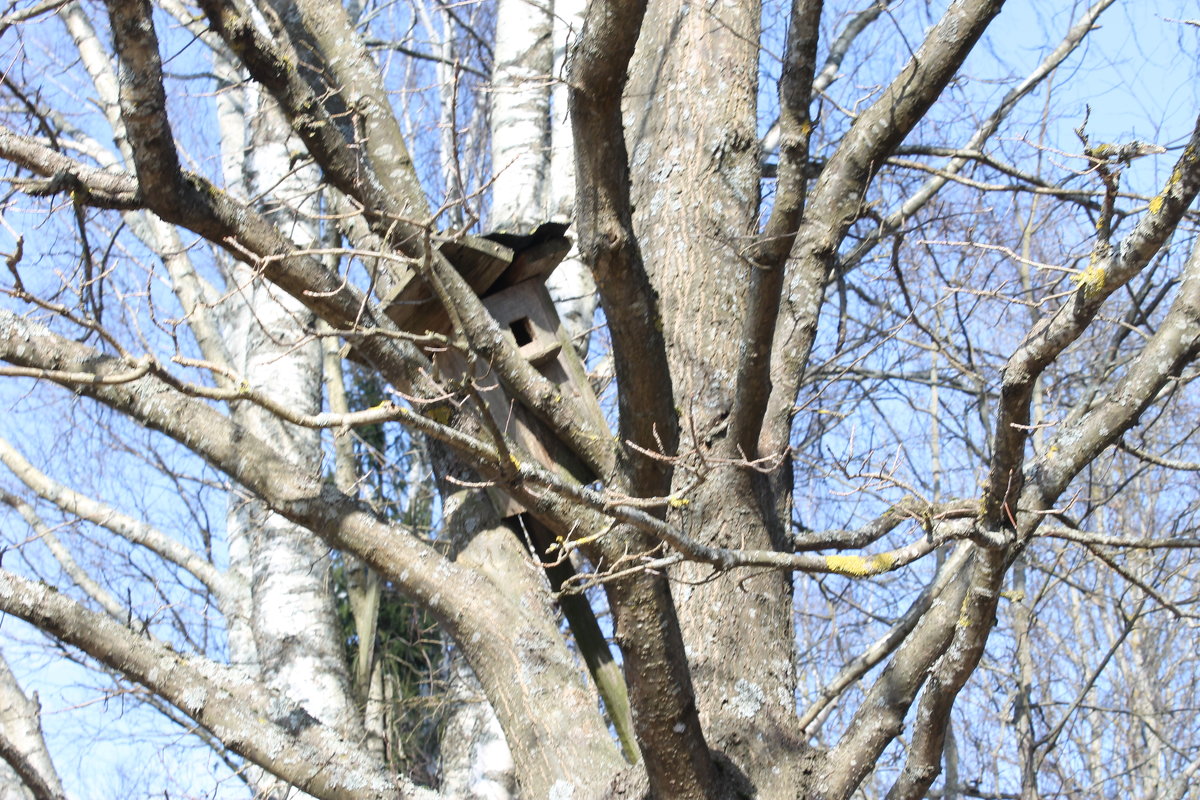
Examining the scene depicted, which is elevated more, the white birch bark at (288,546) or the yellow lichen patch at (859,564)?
the white birch bark at (288,546)

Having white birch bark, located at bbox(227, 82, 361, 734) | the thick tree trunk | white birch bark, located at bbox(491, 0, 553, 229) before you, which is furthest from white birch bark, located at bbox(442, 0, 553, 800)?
the thick tree trunk

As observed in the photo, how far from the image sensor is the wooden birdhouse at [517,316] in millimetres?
3055

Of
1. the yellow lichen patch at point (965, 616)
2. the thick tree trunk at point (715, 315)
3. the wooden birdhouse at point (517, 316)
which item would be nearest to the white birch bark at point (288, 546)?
the wooden birdhouse at point (517, 316)

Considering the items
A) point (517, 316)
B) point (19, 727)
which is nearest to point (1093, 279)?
point (517, 316)

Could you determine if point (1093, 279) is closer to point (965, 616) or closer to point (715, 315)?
point (965, 616)

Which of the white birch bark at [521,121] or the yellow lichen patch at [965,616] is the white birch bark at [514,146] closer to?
the white birch bark at [521,121]

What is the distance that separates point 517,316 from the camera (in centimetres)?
329

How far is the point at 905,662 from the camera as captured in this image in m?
2.59

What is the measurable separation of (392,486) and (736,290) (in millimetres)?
5206

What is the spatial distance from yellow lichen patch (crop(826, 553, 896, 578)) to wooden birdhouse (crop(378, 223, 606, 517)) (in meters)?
0.86

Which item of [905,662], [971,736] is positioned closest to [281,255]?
[905,662]

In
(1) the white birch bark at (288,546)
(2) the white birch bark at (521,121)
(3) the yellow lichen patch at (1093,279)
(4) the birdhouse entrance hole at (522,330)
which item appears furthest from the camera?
(2) the white birch bark at (521,121)

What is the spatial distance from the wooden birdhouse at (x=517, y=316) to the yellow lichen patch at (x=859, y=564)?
862 mm

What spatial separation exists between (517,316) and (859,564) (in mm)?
1384
